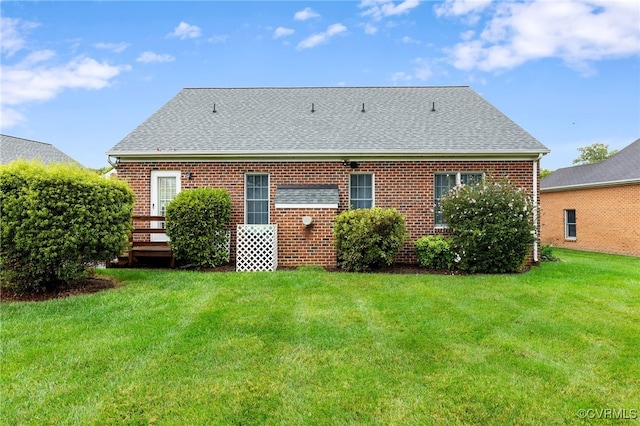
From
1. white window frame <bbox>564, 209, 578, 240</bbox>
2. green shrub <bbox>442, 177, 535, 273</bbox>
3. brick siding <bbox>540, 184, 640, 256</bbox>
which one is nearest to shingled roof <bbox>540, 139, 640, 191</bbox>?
brick siding <bbox>540, 184, 640, 256</bbox>

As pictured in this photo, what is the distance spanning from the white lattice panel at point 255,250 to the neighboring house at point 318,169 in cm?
64

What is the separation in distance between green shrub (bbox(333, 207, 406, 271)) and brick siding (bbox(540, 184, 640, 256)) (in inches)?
430

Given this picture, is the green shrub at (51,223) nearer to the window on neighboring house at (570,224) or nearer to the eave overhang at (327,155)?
the eave overhang at (327,155)

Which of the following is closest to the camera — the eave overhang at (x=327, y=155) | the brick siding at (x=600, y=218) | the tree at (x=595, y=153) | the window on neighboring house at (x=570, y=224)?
the eave overhang at (x=327, y=155)

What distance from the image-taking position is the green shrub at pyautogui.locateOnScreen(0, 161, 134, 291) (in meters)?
5.90

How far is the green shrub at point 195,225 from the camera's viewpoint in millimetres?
→ 8695

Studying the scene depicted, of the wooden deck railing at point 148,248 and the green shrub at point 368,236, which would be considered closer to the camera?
the green shrub at point 368,236

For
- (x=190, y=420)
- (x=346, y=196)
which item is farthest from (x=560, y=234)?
(x=190, y=420)

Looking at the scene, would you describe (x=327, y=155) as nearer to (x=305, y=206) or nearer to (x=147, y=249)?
(x=305, y=206)

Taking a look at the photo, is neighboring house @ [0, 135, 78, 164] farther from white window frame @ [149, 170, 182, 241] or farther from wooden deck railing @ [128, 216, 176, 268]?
wooden deck railing @ [128, 216, 176, 268]

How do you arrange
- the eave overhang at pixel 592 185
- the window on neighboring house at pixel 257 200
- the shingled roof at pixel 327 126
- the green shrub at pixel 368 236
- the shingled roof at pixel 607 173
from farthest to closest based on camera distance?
the shingled roof at pixel 607 173
the eave overhang at pixel 592 185
the window on neighboring house at pixel 257 200
the shingled roof at pixel 327 126
the green shrub at pixel 368 236

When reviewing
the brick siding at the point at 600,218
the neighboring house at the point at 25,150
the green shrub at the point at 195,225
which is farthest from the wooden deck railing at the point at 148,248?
the brick siding at the point at 600,218

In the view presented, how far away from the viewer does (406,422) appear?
274cm

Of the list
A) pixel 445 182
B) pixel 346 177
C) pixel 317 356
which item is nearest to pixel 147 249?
pixel 346 177
